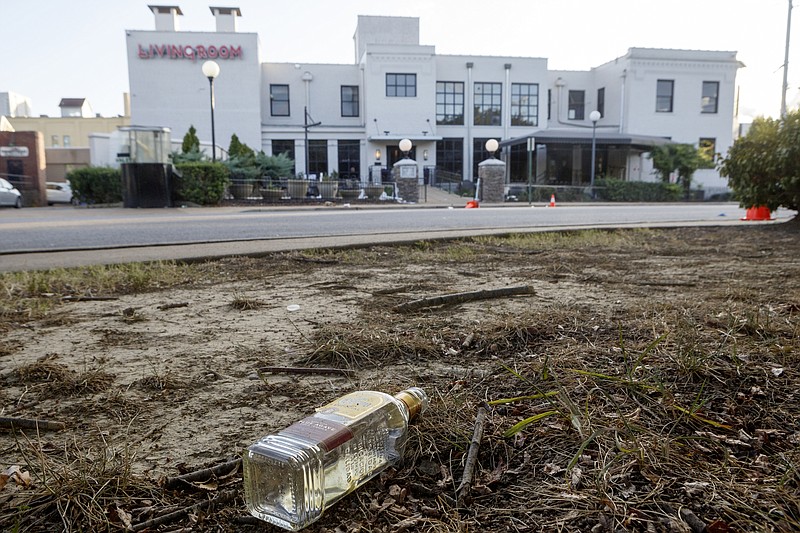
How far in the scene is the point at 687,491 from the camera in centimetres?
133

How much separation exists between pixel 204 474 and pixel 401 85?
39229mm

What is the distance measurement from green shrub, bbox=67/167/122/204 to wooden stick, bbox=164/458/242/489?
23.9 meters

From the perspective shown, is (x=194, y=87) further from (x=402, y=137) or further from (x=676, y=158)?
(x=676, y=158)

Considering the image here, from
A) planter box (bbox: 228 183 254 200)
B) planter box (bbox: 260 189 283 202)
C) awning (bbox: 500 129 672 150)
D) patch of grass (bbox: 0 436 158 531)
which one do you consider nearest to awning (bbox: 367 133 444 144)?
awning (bbox: 500 129 672 150)

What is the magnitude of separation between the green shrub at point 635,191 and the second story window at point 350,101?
1736cm

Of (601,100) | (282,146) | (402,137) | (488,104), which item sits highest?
(601,100)

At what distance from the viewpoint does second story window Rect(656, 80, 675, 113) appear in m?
40.6

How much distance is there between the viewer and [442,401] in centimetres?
190

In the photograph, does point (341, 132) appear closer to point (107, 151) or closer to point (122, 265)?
point (107, 151)

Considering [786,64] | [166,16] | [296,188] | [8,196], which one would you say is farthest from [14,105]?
[786,64]

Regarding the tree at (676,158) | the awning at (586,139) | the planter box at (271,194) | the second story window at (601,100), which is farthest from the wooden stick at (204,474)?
the second story window at (601,100)

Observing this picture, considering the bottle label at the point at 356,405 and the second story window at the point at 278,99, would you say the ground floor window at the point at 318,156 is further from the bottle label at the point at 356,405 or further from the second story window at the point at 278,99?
the bottle label at the point at 356,405

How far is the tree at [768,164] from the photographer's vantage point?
9.16 metres

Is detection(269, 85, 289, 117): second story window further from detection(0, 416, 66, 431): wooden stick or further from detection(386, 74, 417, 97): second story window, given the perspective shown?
detection(0, 416, 66, 431): wooden stick
